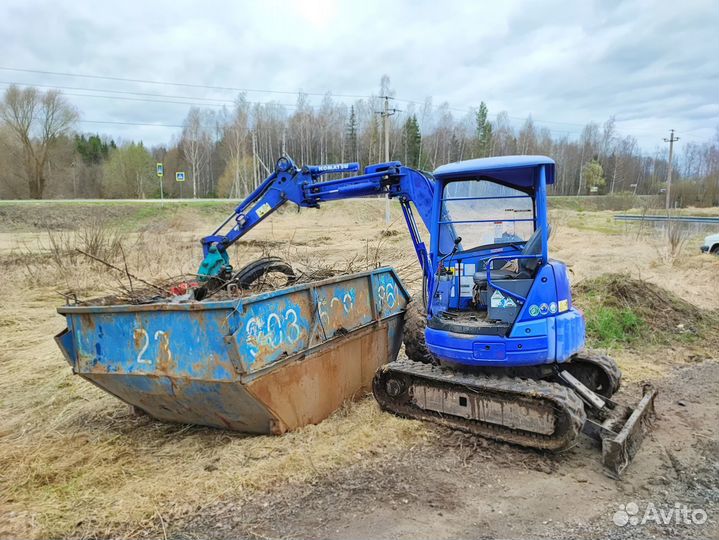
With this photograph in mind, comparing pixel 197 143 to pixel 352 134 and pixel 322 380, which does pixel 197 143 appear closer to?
pixel 352 134

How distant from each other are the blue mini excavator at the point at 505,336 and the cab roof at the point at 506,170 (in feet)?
0.04

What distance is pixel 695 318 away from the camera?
29.6ft

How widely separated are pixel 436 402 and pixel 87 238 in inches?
460

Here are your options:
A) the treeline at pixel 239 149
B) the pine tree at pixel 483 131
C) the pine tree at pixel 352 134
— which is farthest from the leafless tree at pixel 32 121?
the pine tree at pixel 483 131

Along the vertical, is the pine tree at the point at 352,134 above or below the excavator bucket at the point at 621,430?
above

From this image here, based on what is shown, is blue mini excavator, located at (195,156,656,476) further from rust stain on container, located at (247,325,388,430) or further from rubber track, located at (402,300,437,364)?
rubber track, located at (402,300,437,364)

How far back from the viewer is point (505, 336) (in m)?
4.51

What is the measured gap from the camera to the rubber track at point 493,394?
4172 millimetres

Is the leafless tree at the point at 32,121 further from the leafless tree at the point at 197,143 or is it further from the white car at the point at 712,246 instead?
the white car at the point at 712,246

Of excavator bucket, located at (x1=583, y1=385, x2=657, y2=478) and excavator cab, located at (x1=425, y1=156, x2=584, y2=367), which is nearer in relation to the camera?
excavator bucket, located at (x1=583, y1=385, x2=657, y2=478)

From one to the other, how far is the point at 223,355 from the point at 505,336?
230cm

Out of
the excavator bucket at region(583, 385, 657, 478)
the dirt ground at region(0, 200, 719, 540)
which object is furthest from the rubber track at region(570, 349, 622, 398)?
the dirt ground at region(0, 200, 719, 540)

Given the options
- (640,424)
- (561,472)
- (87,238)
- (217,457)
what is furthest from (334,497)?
(87,238)

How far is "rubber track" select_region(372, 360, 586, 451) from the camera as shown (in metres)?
4.17
